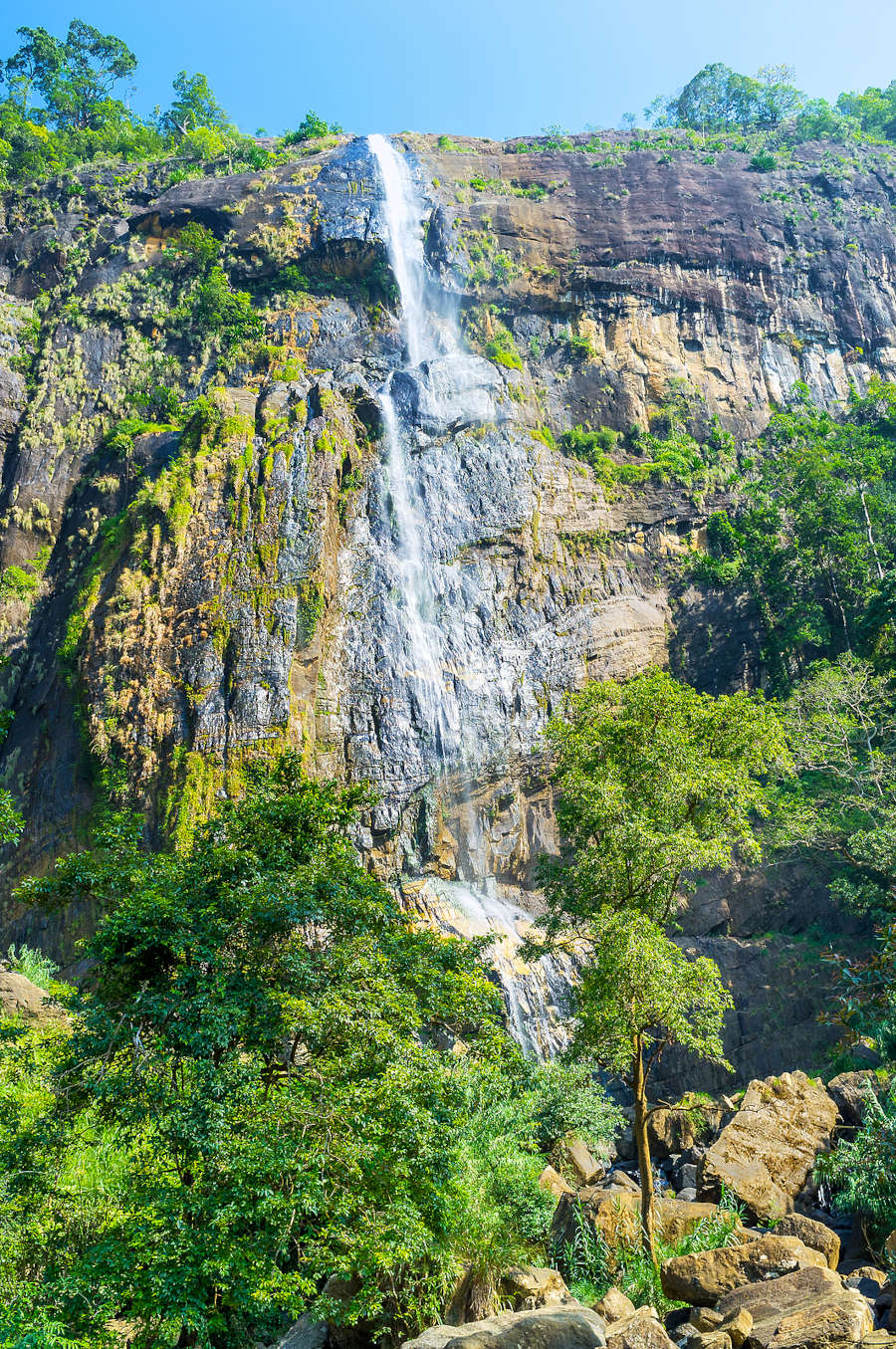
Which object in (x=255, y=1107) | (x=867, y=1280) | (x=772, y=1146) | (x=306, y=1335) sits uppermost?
(x=255, y=1107)

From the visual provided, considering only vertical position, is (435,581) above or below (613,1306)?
above

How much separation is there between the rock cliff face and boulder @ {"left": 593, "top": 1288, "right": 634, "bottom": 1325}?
43.0 feet

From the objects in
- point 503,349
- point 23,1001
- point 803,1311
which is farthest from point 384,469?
point 803,1311

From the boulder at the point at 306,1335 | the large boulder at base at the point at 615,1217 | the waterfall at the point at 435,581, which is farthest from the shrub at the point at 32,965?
the large boulder at base at the point at 615,1217

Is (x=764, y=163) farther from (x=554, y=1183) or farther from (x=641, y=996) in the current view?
(x=554, y=1183)

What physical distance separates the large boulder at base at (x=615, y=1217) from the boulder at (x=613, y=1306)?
2299mm

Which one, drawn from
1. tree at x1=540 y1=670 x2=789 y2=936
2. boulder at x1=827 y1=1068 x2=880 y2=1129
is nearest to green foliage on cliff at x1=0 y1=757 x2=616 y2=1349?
tree at x1=540 y1=670 x2=789 y2=936

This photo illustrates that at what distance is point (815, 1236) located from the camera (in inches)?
406

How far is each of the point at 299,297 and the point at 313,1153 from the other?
33526mm

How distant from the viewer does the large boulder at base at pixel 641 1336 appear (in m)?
6.59

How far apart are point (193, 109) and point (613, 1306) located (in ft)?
185

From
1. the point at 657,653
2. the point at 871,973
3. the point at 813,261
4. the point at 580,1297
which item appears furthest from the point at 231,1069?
the point at 813,261

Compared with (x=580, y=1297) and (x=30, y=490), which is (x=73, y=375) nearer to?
(x=30, y=490)

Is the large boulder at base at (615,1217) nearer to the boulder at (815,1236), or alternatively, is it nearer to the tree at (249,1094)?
the boulder at (815,1236)
